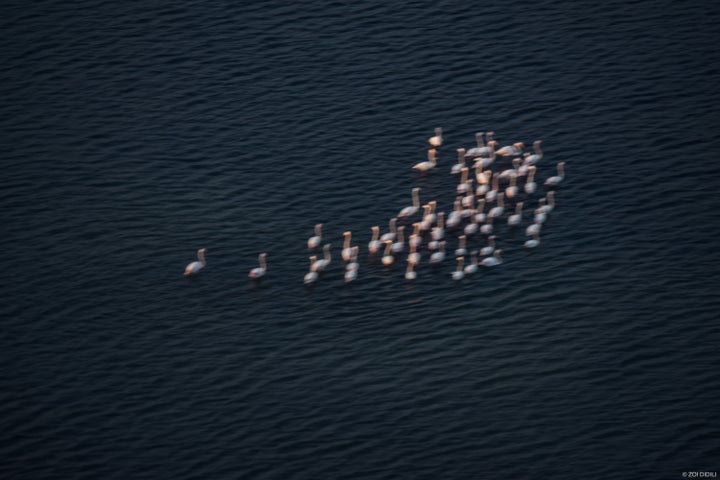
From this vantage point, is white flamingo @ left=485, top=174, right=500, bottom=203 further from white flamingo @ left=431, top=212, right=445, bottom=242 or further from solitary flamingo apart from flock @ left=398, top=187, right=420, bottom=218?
solitary flamingo apart from flock @ left=398, top=187, right=420, bottom=218

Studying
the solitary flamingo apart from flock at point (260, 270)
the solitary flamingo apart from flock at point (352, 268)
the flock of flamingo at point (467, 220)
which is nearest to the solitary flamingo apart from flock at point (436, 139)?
the flock of flamingo at point (467, 220)

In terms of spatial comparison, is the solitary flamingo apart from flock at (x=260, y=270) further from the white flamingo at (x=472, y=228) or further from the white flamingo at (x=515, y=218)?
the white flamingo at (x=515, y=218)

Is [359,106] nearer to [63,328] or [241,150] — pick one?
[241,150]

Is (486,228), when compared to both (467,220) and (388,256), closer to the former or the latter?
(467,220)

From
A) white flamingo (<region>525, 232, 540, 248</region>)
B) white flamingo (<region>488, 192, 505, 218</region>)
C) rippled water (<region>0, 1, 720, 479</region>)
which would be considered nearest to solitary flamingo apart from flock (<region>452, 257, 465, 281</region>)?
rippled water (<region>0, 1, 720, 479</region>)

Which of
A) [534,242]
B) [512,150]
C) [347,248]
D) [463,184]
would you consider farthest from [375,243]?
[512,150]
